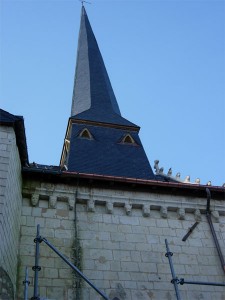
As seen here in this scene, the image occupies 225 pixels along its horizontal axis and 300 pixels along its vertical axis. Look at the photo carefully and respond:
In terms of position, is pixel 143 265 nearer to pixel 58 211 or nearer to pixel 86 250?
pixel 86 250

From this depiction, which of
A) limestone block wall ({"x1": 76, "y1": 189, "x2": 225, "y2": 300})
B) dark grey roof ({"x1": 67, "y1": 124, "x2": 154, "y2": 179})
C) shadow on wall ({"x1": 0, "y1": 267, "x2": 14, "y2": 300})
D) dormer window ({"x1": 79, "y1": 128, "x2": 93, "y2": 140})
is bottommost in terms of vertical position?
shadow on wall ({"x1": 0, "y1": 267, "x2": 14, "y2": 300})

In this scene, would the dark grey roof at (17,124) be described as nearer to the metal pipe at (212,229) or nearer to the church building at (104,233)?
the church building at (104,233)

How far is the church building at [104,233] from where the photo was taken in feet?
23.2

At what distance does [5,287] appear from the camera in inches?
237

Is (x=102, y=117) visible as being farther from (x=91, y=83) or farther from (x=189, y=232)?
(x=189, y=232)

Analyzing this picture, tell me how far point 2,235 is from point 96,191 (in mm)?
2741

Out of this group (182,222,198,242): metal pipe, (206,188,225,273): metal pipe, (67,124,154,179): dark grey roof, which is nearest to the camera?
(206,188,225,273): metal pipe

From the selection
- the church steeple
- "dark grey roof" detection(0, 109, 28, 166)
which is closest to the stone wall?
"dark grey roof" detection(0, 109, 28, 166)

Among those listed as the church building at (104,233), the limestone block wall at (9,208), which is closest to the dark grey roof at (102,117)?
the church building at (104,233)

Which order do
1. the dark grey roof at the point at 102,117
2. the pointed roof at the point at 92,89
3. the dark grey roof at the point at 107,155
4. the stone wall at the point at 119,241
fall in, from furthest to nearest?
the pointed roof at the point at 92,89
the dark grey roof at the point at 102,117
the dark grey roof at the point at 107,155
the stone wall at the point at 119,241

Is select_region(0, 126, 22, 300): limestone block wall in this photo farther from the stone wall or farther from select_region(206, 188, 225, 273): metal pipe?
select_region(206, 188, 225, 273): metal pipe

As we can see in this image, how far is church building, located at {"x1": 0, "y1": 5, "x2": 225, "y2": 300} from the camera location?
7.06m

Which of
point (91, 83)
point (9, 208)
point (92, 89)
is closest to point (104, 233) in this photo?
point (9, 208)

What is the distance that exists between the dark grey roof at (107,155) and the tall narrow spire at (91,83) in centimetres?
169
